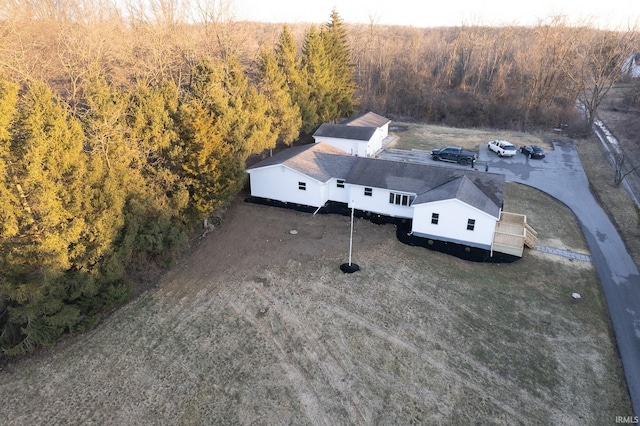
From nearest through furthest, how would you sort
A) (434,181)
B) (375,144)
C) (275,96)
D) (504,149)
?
(434,181)
(275,96)
(504,149)
(375,144)

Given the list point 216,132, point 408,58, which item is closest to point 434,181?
point 216,132

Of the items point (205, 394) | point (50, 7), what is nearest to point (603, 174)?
point (205, 394)

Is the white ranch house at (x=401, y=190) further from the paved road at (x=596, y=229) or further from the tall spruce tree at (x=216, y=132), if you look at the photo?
the paved road at (x=596, y=229)

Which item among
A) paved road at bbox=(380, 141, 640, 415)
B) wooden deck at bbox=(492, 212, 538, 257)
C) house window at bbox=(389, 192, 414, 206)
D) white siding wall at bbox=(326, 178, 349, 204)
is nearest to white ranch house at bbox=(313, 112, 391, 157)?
paved road at bbox=(380, 141, 640, 415)

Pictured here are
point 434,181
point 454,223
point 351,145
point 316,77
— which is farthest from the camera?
point 316,77

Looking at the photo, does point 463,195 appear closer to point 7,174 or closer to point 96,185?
point 96,185

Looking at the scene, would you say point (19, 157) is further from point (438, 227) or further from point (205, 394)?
point (438, 227)
